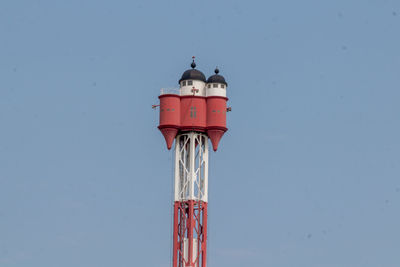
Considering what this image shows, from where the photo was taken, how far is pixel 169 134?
186500 millimetres

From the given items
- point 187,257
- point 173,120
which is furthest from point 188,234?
point 173,120

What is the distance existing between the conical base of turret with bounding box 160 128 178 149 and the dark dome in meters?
7.51

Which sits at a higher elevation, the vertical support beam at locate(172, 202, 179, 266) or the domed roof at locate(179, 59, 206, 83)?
the domed roof at locate(179, 59, 206, 83)

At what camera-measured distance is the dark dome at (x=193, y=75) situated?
190 metres

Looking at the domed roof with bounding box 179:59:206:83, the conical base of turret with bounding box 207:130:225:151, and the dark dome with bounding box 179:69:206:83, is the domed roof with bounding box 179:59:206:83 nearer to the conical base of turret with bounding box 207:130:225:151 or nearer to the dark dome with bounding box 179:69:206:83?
the dark dome with bounding box 179:69:206:83

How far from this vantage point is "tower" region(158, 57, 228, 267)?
184625 millimetres

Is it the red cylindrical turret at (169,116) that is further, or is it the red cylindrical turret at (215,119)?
the red cylindrical turret at (215,119)

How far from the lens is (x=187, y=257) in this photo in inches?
7239

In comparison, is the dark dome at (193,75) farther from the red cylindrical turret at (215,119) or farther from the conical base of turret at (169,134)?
the conical base of turret at (169,134)

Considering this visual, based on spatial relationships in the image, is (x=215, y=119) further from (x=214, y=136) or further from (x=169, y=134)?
(x=169, y=134)

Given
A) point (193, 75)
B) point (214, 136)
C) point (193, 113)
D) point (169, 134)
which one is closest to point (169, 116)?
point (169, 134)

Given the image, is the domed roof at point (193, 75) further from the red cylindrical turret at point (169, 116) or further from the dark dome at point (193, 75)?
the red cylindrical turret at point (169, 116)

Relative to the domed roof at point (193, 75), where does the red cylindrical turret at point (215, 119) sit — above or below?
below

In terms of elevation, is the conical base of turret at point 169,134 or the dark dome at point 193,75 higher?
the dark dome at point 193,75
